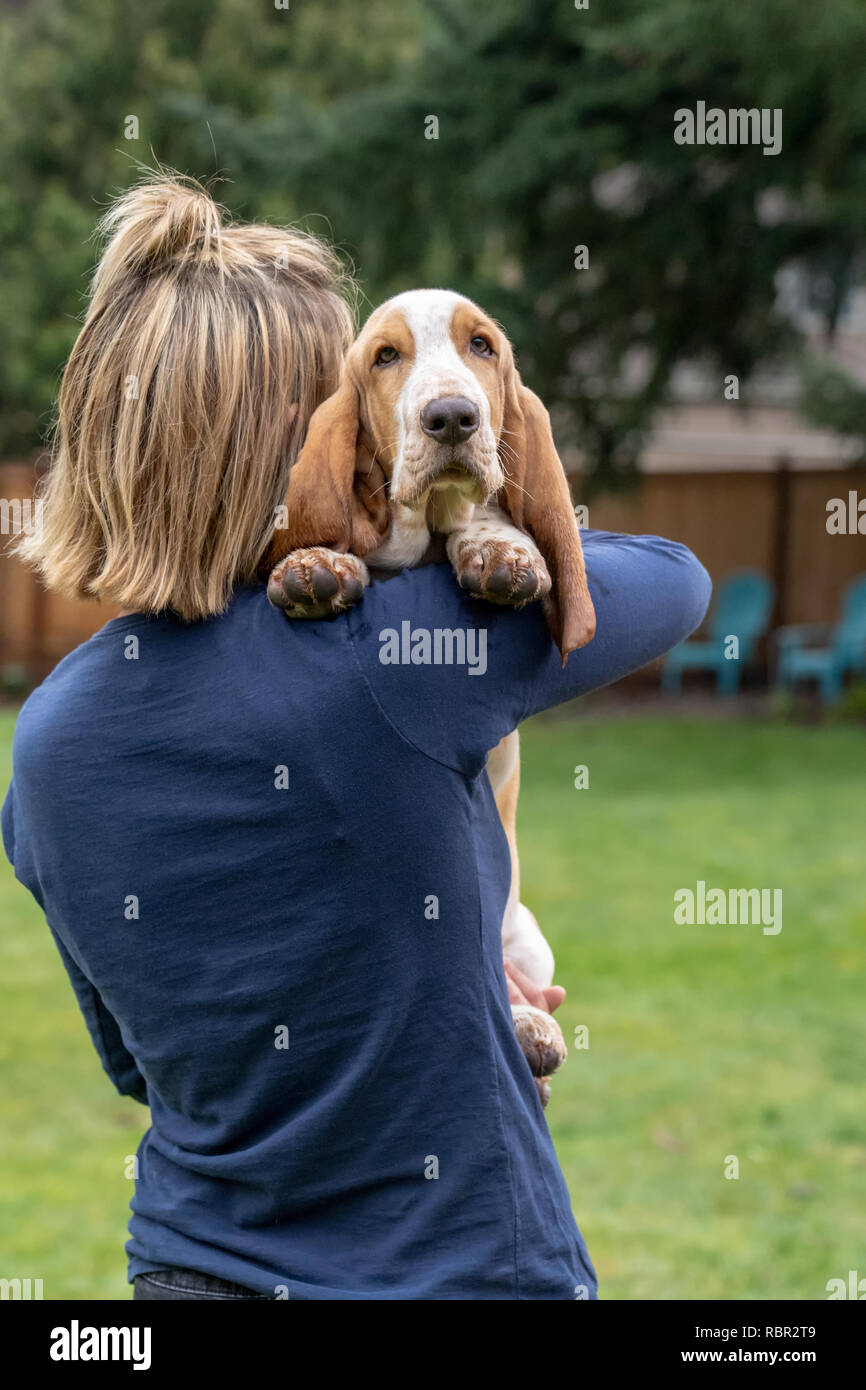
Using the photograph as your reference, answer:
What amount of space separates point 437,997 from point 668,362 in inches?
548

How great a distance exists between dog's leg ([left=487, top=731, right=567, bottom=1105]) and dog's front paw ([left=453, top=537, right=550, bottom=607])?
469 millimetres

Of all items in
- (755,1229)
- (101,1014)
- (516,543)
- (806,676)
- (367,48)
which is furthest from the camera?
(367,48)

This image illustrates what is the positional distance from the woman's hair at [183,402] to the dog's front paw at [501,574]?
30cm

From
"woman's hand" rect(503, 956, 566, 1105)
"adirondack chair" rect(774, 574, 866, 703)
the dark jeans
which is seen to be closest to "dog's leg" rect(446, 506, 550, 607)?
"woman's hand" rect(503, 956, 566, 1105)

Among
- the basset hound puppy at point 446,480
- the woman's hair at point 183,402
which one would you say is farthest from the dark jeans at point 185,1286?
the woman's hair at point 183,402

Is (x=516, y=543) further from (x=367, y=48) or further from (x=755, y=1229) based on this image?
(x=367, y=48)

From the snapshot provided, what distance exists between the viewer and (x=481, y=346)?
Answer: 235cm

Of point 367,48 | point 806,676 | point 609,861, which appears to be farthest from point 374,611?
point 367,48

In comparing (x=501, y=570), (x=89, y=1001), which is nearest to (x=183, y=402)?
A: (x=501, y=570)

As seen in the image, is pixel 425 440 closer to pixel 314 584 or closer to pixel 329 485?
pixel 329 485

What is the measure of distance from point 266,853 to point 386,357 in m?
0.84

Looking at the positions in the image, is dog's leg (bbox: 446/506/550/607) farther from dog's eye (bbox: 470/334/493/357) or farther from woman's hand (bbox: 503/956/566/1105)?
woman's hand (bbox: 503/956/566/1105)

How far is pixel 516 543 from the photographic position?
195cm

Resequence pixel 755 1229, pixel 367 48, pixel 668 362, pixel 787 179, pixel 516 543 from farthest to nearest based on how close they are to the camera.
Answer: pixel 367 48
pixel 668 362
pixel 787 179
pixel 755 1229
pixel 516 543
